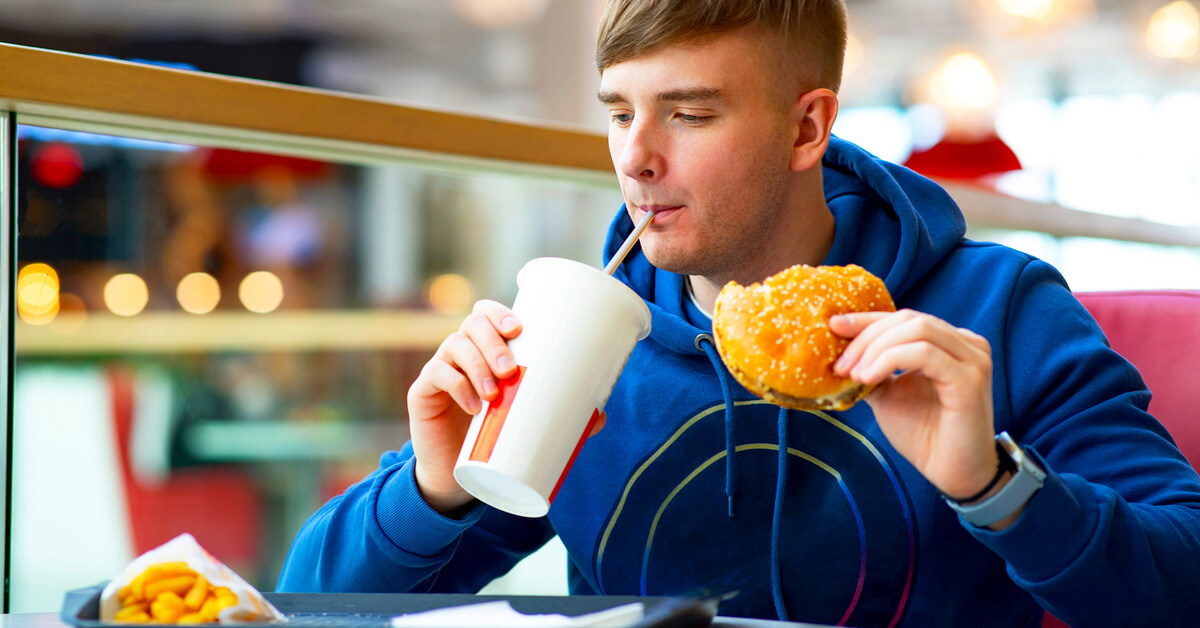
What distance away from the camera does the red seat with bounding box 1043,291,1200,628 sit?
3.63 feet

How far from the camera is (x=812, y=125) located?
1.19 metres

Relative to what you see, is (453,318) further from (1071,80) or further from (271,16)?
(1071,80)

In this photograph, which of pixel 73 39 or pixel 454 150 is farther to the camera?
pixel 73 39

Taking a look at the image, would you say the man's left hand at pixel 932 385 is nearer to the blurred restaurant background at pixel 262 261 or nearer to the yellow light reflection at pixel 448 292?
the blurred restaurant background at pixel 262 261

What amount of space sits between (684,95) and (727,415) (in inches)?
12.7

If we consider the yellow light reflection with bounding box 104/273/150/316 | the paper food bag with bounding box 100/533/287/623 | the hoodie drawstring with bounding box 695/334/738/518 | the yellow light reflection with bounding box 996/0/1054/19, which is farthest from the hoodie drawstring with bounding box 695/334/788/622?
the yellow light reflection with bounding box 996/0/1054/19

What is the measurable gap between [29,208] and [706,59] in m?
0.74

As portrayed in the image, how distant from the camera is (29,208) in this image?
1161mm

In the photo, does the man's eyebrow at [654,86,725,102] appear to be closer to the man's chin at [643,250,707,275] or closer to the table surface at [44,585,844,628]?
the man's chin at [643,250,707,275]

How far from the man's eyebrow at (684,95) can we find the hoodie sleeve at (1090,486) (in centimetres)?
36

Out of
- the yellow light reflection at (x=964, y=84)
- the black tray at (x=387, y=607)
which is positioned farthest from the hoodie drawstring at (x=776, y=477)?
the yellow light reflection at (x=964, y=84)

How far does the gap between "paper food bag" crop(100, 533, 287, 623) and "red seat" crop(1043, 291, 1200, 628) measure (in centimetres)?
81

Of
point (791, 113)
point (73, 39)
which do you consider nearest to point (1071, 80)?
point (73, 39)

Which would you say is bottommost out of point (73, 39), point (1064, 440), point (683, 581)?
point (683, 581)
